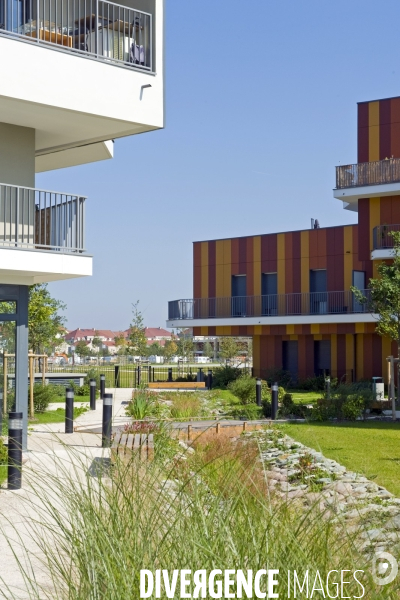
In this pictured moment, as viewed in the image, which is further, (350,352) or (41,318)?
(350,352)

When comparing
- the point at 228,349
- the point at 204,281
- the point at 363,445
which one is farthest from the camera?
the point at 228,349

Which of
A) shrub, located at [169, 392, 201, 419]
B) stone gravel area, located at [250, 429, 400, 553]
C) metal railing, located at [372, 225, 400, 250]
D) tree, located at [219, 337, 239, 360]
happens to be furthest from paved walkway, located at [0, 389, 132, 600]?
tree, located at [219, 337, 239, 360]

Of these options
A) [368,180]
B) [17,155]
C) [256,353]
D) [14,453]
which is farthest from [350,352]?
[14,453]

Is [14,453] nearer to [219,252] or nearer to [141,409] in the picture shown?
[141,409]

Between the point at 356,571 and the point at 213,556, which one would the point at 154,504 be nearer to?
the point at 213,556

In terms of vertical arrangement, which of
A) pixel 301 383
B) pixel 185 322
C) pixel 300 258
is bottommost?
pixel 301 383

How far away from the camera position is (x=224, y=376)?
38750 mm

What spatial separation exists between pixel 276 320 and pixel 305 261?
3544 millimetres

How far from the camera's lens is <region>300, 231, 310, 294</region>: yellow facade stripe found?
42.4 meters

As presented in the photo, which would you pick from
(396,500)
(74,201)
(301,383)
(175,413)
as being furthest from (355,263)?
(396,500)

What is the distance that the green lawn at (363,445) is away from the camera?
12839 millimetres

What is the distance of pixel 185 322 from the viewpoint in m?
44.8

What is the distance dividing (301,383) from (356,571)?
35713 mm

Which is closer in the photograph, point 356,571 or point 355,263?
point 356,571
